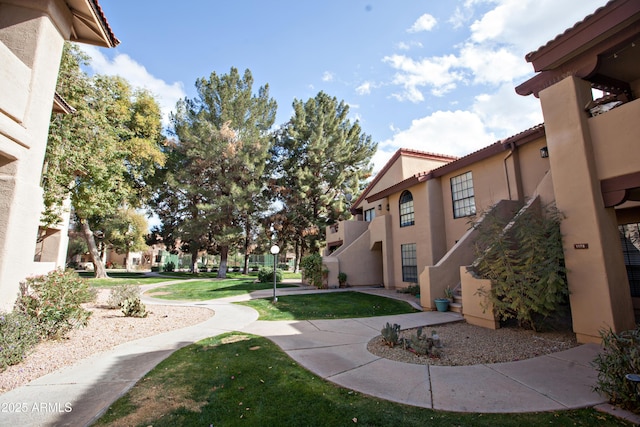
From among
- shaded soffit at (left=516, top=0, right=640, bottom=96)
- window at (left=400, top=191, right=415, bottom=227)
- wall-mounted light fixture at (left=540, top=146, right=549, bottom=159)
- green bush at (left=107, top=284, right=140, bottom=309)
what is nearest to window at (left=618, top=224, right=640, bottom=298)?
wall-mounted light fixture at (left=540, top=146, right=549, bottom=159)

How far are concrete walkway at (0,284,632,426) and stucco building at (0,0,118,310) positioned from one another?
2.93m

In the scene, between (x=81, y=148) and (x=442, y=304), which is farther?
(x=81, y=148)

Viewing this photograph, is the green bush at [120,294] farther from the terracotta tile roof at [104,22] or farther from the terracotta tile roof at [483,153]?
the terracotta tile roof at [483,153]

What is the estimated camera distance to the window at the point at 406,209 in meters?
15.4

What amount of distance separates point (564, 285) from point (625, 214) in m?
4.11

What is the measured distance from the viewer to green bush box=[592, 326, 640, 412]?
3445 mm

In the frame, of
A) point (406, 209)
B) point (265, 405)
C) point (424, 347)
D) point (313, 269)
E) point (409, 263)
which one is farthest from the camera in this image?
point (313, 269)

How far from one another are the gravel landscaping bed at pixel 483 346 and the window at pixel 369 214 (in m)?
13.1

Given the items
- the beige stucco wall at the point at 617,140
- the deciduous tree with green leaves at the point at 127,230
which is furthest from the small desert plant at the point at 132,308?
the deciduous tree with green leaves at the point at 127,230

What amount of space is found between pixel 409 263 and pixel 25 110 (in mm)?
15135

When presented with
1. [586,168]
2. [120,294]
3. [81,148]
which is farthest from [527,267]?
[81,148]

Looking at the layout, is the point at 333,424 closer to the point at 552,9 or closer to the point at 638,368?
the point at 638,368

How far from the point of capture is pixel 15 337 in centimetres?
525

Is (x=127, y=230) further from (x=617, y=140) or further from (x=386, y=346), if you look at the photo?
(x=617, y=140)
